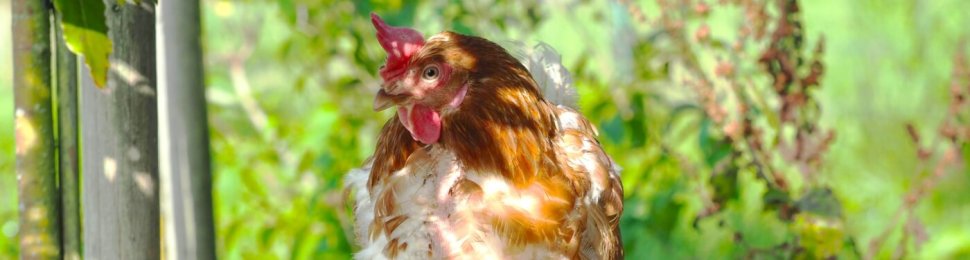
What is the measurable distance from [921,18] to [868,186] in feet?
2.22

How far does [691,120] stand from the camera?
11.1 feet

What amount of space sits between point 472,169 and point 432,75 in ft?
0.46

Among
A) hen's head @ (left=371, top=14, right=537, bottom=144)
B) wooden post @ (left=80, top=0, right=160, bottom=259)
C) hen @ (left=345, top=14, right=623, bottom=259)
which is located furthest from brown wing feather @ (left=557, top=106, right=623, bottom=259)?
wooden post @ (left=80, top=0, right=160, bottom=259)

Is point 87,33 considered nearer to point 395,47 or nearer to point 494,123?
point 395,47

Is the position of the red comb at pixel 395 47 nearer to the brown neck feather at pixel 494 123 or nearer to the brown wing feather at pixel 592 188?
the brown neck feather at pixel 494 123

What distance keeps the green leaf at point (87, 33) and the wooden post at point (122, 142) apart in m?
0.12

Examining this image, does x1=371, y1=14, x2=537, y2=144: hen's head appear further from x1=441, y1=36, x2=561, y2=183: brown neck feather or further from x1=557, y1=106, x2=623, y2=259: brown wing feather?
x1=557, y1=106, x2=623, y2=259: brown wing feather

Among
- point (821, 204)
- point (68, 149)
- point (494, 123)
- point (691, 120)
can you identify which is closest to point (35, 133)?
point (68, 149)

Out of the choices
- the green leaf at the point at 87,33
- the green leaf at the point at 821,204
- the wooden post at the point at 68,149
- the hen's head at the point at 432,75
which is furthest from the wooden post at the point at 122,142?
the green leaf at the point at 821,204

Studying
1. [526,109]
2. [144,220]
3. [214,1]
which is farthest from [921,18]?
[144,220]

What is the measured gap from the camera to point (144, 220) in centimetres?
149

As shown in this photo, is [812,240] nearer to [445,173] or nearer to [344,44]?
[445,173]

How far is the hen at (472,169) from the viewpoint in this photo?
154 centimetres

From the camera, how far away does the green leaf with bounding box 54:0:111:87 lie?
1.28 metres
